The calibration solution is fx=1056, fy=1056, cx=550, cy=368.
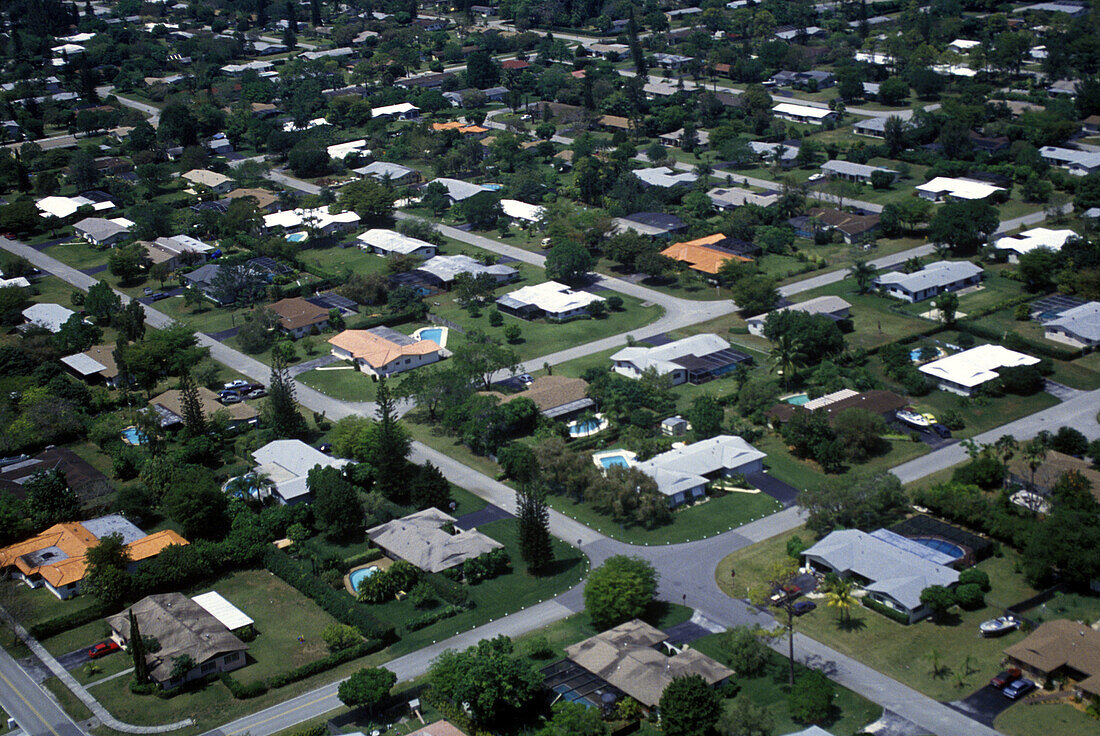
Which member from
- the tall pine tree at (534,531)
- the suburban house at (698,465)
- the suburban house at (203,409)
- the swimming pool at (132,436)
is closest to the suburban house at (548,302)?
the suburban house at (203,409)

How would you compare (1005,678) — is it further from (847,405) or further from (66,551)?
(66,551)

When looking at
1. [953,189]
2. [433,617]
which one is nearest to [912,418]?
[433,617]

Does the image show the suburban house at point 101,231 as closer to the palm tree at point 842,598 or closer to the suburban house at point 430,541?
the suburban house at point 430,541

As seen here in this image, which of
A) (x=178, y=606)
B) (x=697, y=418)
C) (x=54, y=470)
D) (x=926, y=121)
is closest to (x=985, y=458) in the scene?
(x=697, y=418)

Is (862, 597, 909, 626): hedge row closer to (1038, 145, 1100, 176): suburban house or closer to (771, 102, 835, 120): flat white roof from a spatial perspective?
(1038, 145, 1100, 176): suburban house

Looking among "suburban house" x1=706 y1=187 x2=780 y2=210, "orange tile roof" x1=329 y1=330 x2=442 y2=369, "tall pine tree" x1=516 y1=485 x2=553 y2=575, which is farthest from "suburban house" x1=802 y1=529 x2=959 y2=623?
"suburban house" x1=706 y1=187 x2=780 y2=210

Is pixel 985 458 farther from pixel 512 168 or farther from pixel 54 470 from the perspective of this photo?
pixel 512 168

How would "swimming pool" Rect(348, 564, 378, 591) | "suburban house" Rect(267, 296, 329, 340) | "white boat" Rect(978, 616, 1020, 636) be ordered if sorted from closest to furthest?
"white boat" Rect(978, 616, 1020, 636)
"swimming pool" Rect(348, 564, 378, 591)
"suburban house" Rect(267, 296, 329, 340)
